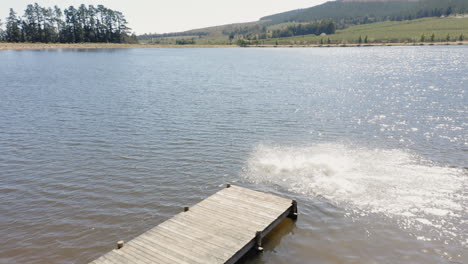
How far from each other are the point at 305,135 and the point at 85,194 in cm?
1927

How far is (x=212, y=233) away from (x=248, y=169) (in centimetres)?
929

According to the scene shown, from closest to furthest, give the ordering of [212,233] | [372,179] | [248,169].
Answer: [212,233], [372,179], [248,169]

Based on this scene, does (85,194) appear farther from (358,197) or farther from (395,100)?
(395,100)

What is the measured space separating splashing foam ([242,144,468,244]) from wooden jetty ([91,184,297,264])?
4.12 m

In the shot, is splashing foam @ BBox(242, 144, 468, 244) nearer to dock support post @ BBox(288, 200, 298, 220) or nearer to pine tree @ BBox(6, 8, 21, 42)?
dock support post @ BBox(288, 200, 298, 220)

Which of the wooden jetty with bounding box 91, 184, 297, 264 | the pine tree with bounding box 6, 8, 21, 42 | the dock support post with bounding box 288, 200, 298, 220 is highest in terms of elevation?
the pine tree with bounding box 6, 8, 21, 42

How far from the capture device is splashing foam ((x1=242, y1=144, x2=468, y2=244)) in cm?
1717

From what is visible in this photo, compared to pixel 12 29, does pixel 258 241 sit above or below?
below

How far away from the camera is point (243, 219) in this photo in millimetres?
15195

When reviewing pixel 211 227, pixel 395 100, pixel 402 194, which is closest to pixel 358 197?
pixel 402 194

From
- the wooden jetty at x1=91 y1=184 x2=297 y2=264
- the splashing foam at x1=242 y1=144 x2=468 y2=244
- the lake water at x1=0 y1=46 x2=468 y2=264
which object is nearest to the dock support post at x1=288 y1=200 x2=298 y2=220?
the wooden jetty at x1=91 y1=184 x2=297 y2=264

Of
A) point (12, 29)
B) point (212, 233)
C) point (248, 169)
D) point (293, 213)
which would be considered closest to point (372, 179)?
point (293, 213)

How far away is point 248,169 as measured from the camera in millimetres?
22891

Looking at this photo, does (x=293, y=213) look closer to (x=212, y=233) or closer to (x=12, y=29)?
(x=212, y=233)
